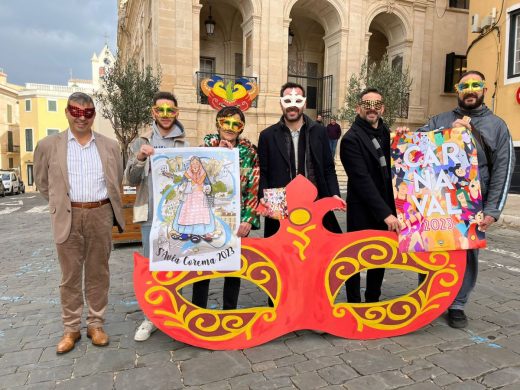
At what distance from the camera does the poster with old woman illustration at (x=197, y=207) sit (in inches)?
115

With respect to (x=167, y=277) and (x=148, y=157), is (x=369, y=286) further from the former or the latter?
(x=148, y=157)

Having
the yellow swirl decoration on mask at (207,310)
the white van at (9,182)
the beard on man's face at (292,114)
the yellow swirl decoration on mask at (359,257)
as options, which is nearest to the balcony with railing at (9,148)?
the white van at (9,182)

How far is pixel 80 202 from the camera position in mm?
3016

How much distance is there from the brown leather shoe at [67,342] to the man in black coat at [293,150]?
73.5 inches

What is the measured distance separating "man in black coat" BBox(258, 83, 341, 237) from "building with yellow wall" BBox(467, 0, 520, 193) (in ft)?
32.5

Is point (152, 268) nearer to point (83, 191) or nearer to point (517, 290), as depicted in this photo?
point (83, 191)

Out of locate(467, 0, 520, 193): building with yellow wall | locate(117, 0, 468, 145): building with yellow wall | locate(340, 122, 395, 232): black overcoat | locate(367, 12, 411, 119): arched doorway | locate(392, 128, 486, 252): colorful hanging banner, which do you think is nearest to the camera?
locate(392, 128, 486, 252): colorful hanging banner

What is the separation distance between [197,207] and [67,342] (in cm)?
150

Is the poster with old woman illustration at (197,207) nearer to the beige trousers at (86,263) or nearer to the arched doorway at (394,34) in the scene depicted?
the beige trousers at (86,263)

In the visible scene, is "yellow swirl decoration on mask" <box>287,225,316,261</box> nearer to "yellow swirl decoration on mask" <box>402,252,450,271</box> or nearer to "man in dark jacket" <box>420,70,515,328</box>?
"yellow swirl decoration on mask" <box>402,252,450,271</box>

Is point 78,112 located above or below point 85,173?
above

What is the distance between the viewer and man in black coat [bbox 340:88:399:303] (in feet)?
10.6

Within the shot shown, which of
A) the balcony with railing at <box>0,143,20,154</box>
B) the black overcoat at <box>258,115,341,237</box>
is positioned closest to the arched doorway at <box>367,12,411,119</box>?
the black overcoat at <box>258,115,341,237</box>

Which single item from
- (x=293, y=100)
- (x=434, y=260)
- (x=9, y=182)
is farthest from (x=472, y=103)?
(x=9, y=182)
